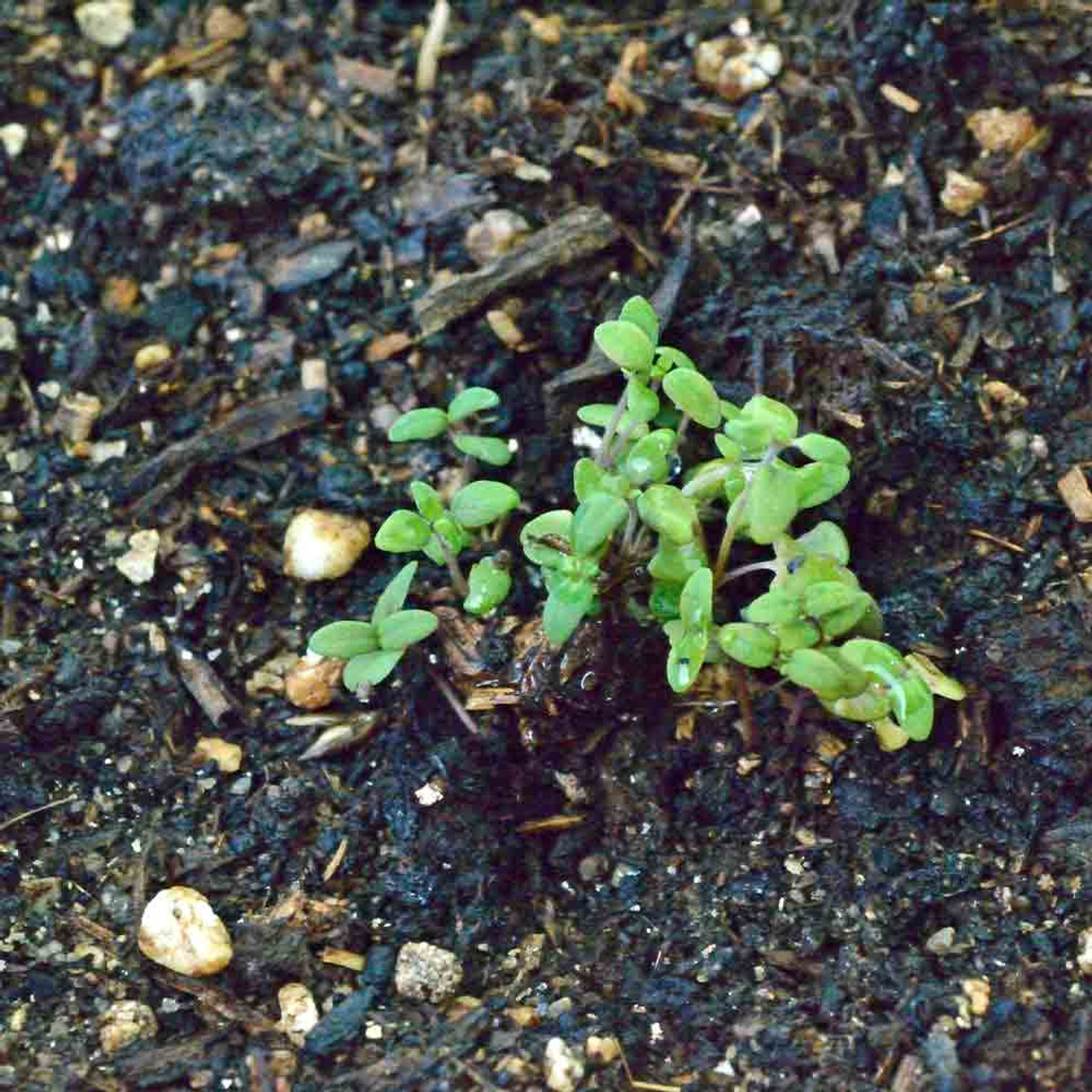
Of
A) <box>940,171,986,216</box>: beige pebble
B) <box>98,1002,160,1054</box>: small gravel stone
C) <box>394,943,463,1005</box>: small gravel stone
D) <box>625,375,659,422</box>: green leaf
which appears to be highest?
<box>625,375,659,422</box>: green leaf

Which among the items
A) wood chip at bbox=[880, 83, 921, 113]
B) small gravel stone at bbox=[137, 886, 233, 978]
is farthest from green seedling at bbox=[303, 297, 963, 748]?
wood chip at bbox=[880, 83, 921, 113]

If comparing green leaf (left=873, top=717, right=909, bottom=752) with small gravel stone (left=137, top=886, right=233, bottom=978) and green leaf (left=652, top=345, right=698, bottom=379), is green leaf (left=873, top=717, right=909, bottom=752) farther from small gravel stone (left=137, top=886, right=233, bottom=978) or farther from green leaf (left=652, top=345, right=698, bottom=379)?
small gravel stone (left=137, top=886, right=233, bottom=978)

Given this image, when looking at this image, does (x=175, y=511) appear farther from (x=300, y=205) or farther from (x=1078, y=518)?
(x=1078, y=518)

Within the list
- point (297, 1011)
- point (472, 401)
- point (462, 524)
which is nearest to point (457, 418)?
point (472, 401)

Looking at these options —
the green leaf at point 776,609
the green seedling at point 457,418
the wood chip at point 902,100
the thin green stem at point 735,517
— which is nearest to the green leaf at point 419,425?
the green seedling at point 457,418

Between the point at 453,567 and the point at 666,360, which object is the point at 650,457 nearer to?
the point at 666,360

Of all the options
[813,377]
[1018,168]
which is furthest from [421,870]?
[1018,168]
